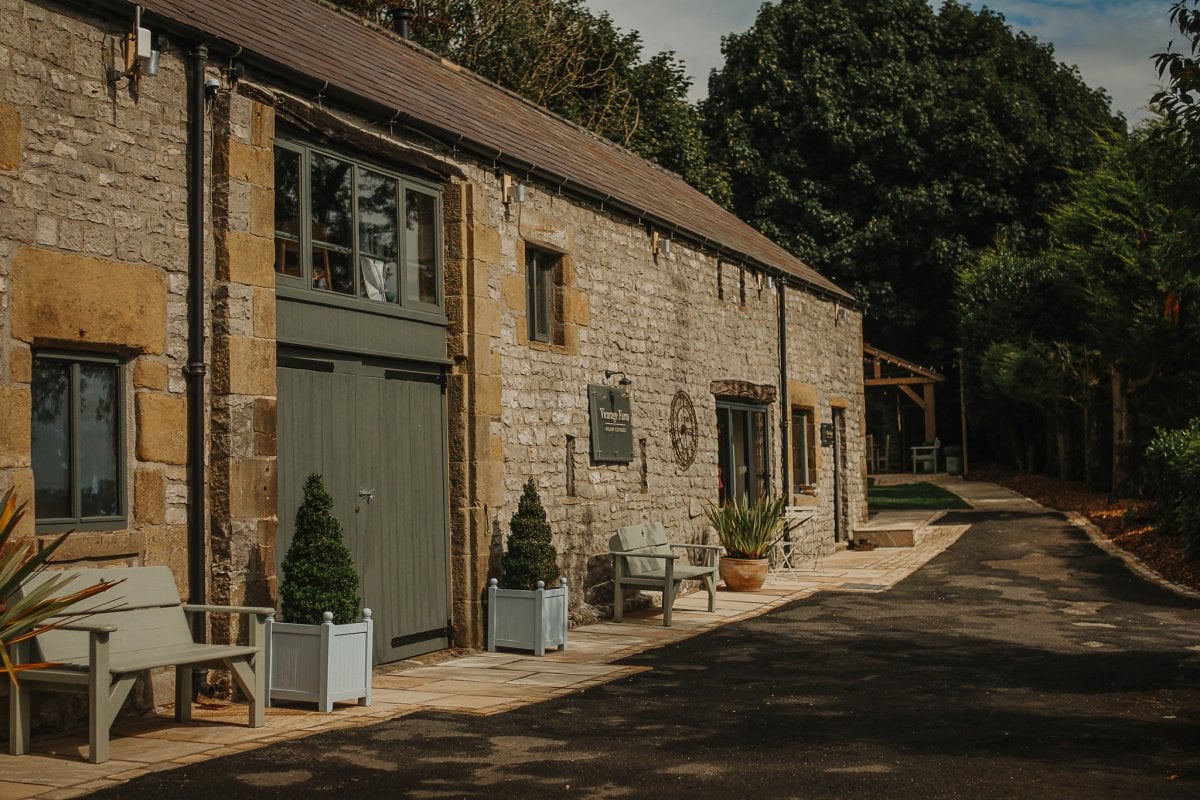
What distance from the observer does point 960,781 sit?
196 inches

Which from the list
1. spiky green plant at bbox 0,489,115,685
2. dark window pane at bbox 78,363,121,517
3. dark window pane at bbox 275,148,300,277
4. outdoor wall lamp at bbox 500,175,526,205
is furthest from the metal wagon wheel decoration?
spiky green plant at bbox 0,489,115,685

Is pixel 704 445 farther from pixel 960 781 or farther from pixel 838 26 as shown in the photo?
pixel 838 26

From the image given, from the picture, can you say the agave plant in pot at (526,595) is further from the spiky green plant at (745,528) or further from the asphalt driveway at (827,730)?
the spiky green plant at (745,528)

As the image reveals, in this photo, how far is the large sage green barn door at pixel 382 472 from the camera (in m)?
7.61

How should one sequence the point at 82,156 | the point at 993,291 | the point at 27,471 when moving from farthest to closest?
the point at 993,291 → the point at 82,156 → the point at 27,471

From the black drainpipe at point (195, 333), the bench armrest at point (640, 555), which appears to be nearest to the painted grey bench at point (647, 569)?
the bench armrest at point (640, 555)

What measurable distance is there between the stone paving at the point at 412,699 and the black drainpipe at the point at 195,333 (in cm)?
75

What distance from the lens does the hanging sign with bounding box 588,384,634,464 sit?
11.0 m

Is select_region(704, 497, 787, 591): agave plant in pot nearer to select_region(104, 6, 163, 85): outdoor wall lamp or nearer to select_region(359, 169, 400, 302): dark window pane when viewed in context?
select_region(359, 169, 400, 302): dark window pane

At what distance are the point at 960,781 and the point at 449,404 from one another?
5170 millimetres

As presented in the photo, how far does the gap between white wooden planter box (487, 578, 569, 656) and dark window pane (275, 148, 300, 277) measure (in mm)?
2894

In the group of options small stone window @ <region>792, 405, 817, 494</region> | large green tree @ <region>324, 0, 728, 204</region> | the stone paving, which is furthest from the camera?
large green tree @ <region>324, 0, 728, 204</region>

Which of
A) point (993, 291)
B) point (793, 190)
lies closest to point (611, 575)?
point (993, 291)

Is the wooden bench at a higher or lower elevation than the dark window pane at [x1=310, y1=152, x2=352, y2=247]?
lower
